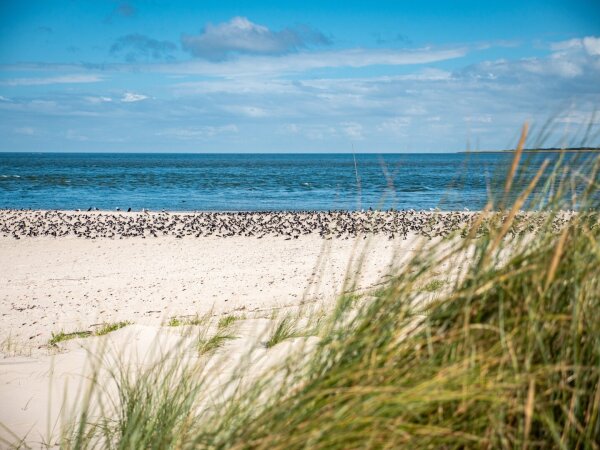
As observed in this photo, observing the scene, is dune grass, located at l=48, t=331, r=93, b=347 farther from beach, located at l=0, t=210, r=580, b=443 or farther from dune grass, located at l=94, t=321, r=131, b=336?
dune grass, located at l=94, t=321, r=131, b=336

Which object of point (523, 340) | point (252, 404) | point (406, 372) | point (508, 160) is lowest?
point (252, 404)

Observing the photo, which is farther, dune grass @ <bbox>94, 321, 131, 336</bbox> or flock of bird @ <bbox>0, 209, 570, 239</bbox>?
flock of bird @ <bbox>0, 209, 570, 239</bbox>

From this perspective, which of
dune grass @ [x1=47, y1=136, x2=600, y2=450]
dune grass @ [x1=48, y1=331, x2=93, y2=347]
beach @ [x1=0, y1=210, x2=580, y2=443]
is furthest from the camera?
dune grass @ [x1=48, y1=331, x2=93, y2=347]

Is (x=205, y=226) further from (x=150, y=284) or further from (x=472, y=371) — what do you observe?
(x=472, y=371)

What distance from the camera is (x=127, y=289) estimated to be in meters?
9.55

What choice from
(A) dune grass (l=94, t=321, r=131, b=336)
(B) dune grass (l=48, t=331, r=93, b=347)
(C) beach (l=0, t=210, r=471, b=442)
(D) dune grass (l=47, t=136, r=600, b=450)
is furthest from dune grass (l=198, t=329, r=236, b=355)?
(D) dune grass (l=47, t=136, r=600, b=450)

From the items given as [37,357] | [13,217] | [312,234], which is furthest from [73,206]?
[37,357]

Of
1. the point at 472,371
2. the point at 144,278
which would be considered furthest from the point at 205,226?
the point at 472,371

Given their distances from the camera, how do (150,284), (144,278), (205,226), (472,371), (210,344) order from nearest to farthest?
(472,371)
(210,344)
(150,284)
(144,278)
(205,226)

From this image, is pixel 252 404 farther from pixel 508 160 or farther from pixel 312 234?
pixel 312 234

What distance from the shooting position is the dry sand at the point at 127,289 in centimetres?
462

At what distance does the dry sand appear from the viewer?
462cm

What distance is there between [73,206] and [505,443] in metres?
28.3

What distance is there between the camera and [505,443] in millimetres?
1591
